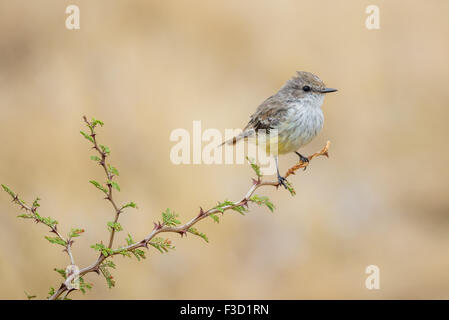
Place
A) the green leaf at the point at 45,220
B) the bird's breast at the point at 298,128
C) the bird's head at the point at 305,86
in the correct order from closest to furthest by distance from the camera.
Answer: the green leaf at the point at 45,220
the bird's breast at the point at 298,128
the bird's head at the point at 305,86

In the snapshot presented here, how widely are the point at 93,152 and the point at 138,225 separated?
164 cm

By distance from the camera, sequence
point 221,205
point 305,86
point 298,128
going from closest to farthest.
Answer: point 221,205, point 298,128, point 305,86

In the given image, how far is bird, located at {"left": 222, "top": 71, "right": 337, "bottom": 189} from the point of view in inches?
197

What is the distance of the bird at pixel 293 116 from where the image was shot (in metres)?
5.00

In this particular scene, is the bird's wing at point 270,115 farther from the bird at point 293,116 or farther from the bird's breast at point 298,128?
the bird's breast at point 298,128

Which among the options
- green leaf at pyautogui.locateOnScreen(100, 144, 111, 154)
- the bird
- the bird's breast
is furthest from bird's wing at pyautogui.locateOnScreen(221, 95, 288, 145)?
green leaf at pyautogui.locateOnScreen(100, 144, 111, 154)

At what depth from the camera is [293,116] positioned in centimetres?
505

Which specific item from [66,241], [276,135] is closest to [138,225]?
[276,135]

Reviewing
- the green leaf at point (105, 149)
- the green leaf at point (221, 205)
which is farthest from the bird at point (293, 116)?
the green leaf at point (105, 149)

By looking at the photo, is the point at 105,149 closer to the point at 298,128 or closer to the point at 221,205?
the point at 221,205

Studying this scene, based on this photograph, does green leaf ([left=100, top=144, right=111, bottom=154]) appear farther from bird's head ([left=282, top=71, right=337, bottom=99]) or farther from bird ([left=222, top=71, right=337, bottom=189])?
bird's head ([left=282, top=71, right=337, bottom=99])

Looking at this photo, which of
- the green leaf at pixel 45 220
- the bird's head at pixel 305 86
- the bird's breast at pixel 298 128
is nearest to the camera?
the green leaf at pixel 45 220

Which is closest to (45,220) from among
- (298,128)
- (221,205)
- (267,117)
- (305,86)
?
(221,205)

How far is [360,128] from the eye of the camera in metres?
12.7
